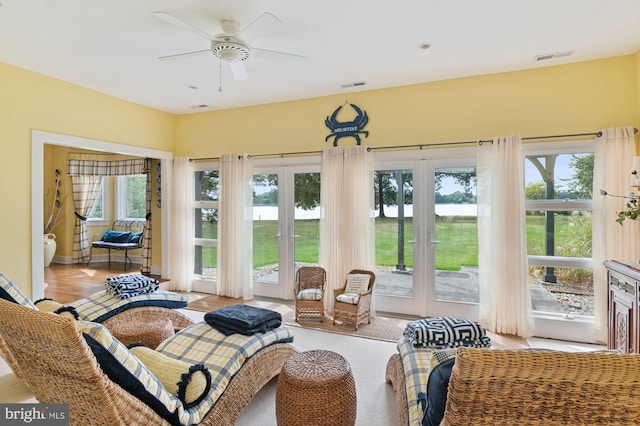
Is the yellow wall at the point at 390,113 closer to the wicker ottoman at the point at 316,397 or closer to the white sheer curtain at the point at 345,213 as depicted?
the white sheer curtain at the point at 345,213

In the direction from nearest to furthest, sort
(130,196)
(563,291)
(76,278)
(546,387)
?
(546,387) < (563,291) < (76,278) < (130,196)

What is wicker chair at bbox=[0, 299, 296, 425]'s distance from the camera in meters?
1.30

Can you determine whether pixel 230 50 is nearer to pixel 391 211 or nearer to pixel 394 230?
pixel 391 211

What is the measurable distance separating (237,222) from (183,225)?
3.66 feet

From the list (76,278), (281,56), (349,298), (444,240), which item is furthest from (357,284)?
(76,278)

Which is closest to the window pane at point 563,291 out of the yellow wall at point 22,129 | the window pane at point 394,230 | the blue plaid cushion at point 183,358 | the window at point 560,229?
the window at point 560,229

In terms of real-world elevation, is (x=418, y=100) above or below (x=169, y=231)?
above

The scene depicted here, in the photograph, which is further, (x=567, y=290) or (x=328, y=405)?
(x=567, y=290)

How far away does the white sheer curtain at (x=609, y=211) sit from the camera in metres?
3.38

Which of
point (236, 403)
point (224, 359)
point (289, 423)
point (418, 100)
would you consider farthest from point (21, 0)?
point (418, 100)

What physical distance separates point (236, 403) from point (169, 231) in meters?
4.38

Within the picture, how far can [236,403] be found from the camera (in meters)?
2.08

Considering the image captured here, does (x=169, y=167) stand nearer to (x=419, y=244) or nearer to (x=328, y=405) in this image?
(x=419, y=244)

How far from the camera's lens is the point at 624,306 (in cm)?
263
